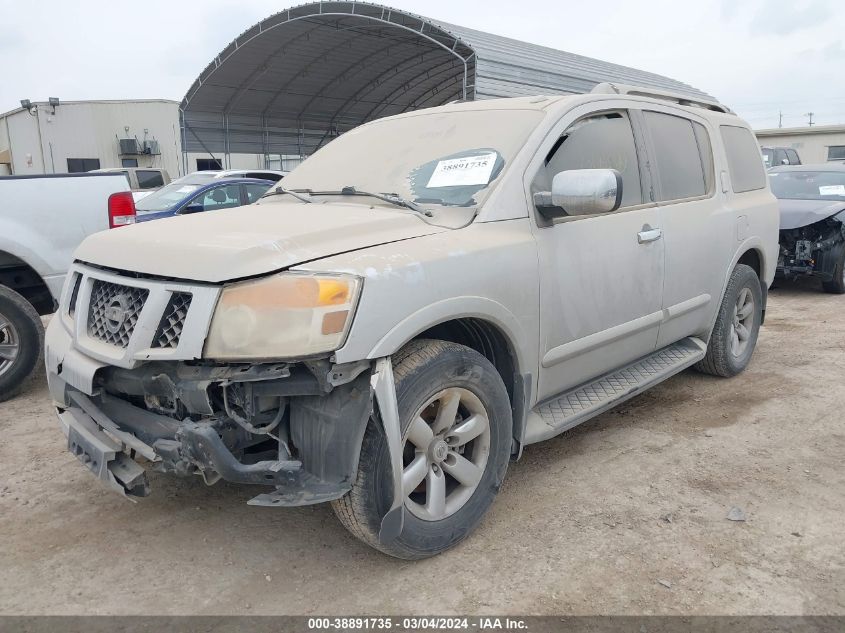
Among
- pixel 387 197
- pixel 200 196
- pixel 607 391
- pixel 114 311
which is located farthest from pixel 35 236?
pixel 200 196

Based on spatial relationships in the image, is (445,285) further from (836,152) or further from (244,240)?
(836,152)

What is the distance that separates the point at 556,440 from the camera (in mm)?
4039

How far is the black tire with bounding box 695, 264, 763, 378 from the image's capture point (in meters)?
4.80

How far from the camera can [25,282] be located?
527 cm

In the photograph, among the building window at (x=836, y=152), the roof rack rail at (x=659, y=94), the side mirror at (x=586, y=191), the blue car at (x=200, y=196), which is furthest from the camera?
the building window at (x=836, y=152)

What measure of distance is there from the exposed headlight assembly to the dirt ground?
0.97m

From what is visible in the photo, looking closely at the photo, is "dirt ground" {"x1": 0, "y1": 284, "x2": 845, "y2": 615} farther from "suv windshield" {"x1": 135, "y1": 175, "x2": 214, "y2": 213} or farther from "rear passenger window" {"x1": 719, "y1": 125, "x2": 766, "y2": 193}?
"suv windshield" {"x1": 135, "y1": 175, "x2": 214, "y2": 213}

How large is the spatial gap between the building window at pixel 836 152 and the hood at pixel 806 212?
919 inches

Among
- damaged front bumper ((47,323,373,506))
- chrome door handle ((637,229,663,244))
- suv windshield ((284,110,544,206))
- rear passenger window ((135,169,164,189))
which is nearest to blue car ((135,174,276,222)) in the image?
suv windshield ((284,110,544,206))

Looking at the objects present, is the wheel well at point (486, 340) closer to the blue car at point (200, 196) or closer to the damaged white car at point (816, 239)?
the damaged white car at point (816, 239)

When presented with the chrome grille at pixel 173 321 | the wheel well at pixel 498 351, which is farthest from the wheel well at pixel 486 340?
the chrome grille at pixel 173 321

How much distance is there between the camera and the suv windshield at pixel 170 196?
10.3 meters

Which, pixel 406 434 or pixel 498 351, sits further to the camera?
pixel 498 351

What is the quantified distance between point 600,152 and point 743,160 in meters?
1.99
